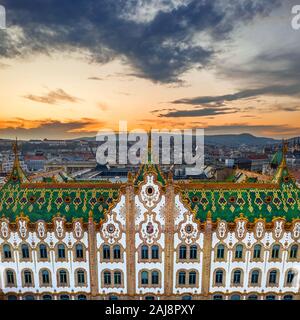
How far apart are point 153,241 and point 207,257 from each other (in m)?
7.54

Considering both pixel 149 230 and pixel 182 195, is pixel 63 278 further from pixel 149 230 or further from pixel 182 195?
pixel 182 195

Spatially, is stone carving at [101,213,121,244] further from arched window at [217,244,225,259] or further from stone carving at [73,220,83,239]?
arched window at [217,244,225,259]

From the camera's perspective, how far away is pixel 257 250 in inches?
1150

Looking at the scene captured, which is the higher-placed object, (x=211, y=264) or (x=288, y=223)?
(x=288, y=223)

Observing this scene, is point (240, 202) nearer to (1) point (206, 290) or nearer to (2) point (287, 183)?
(2) point (287, 183)

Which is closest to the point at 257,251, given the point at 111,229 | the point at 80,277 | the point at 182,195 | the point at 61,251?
the point at 182,195

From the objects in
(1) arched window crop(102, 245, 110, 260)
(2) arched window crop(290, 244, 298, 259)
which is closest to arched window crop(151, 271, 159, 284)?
(1) arched window crop(102, 245, 110, 260)

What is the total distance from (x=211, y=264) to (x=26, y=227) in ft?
82.2

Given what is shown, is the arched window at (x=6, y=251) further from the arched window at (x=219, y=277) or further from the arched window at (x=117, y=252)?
the arched window at (x=219, y=277)

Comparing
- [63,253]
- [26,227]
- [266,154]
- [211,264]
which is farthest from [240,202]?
[266,154]

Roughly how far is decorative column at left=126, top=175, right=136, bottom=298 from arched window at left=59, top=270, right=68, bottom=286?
28.1 ft

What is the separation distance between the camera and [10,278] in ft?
101

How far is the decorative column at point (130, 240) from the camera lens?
28016mm

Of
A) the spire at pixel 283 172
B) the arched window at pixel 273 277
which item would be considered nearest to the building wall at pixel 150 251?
the arched window at pixel 273 277
